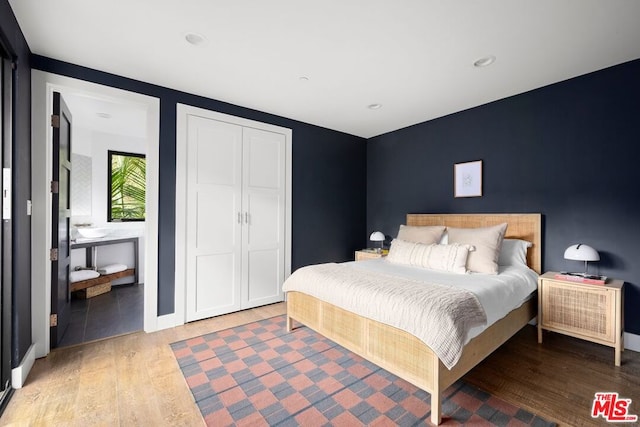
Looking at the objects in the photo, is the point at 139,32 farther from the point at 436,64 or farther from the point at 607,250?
the point at 607,250

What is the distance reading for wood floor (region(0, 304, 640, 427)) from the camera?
172cm

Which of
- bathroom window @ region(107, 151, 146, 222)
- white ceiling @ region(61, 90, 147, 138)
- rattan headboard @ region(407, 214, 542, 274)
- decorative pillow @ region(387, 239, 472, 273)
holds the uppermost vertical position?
white ceiling @ region(61, 90, 147, 138)

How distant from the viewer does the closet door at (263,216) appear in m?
3.59

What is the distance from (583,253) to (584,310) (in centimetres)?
48

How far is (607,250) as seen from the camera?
8.66ft

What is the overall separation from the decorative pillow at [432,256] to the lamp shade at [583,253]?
2.62 ft

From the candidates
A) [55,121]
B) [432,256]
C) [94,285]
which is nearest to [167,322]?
[94,285]

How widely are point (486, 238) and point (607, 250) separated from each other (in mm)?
984

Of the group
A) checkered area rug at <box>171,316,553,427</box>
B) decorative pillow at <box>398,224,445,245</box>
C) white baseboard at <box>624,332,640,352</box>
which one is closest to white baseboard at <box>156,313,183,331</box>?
checkered area rug at <box>171,316,553,427</box>

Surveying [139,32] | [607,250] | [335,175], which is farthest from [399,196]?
[139,32]

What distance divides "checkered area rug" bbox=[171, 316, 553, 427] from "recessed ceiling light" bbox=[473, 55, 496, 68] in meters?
2.57

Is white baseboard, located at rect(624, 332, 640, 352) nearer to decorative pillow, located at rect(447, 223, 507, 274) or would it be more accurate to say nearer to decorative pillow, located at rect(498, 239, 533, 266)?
decorative pillow, located at rect(498, 239, 533, 266)

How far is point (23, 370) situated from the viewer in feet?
6.69

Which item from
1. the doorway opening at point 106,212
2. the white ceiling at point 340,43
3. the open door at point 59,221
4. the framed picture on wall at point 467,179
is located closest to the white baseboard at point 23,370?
the open door at point 59,221
